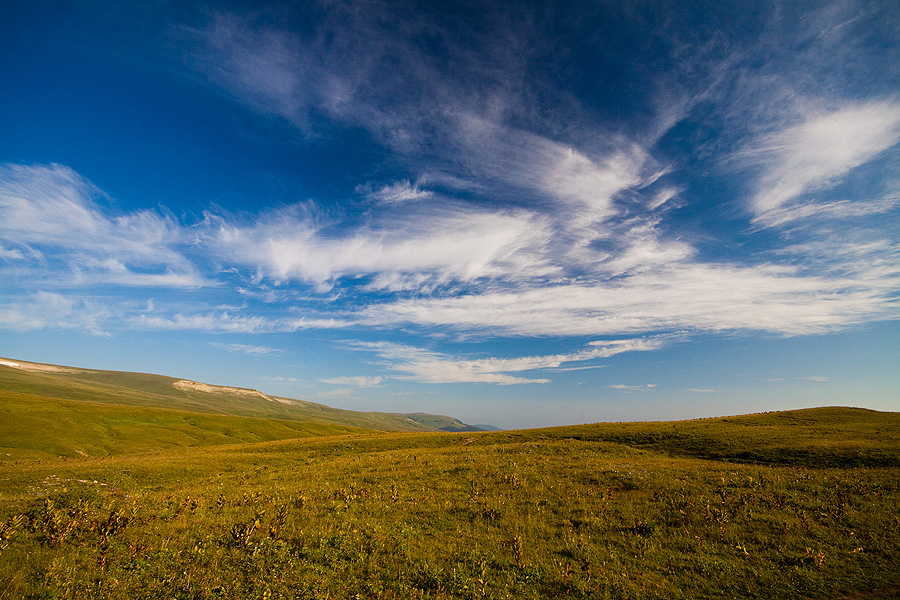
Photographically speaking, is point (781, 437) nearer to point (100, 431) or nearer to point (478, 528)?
point (478, 528)

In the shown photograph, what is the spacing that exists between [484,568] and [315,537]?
736 cm

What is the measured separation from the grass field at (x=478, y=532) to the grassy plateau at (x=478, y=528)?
0.09 m

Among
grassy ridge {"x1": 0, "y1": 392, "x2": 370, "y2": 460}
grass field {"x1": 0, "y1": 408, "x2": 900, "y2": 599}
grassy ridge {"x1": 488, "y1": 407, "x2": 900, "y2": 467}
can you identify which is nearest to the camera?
grass field {"x1": 0, "y1": 408, "x2": 900, "y2": 599}

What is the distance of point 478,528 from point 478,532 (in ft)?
1.88

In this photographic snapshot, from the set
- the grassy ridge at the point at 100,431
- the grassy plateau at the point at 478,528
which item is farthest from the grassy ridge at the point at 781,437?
the grassy ridge at the point at 100,431

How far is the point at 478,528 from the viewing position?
17.6m

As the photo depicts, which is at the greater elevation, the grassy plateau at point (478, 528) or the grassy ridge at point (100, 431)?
the grassy plateau at point (478, 528)

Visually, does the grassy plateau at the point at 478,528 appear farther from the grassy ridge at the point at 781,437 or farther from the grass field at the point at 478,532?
the grassy ridge at the point at 781,437

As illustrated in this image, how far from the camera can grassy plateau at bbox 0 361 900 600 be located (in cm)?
1214

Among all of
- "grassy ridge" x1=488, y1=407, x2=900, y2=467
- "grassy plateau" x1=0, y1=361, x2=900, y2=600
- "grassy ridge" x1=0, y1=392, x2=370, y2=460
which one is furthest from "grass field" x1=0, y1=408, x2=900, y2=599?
"grassy ridge" x1=0, y1=392, x2=370, y2=460

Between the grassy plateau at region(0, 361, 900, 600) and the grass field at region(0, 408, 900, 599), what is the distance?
9 centimetres

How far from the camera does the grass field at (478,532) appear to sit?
1206 cm

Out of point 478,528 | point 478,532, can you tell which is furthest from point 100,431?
point 478,532

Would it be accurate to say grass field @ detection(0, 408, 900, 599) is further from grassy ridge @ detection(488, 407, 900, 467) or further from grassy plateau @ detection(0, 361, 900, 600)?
grassy ridge @ detection(488, 407, 900, 467)
